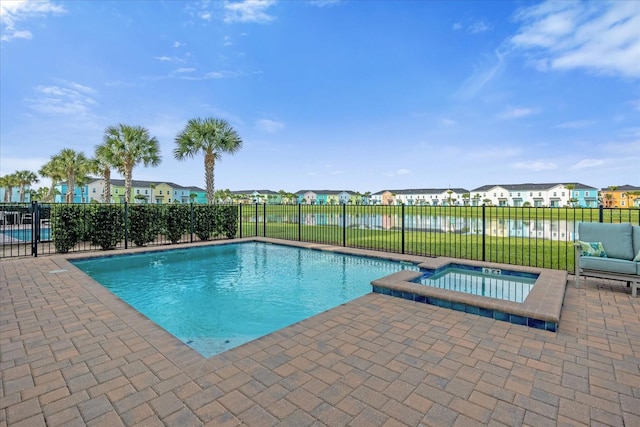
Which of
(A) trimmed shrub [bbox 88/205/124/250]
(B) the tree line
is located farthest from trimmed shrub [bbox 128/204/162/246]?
(B) the tree line

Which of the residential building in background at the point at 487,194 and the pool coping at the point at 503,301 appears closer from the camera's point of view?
the pool coping at the point at 503,301

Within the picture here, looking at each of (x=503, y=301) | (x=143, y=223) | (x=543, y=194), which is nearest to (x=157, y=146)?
(x=143, y=223)

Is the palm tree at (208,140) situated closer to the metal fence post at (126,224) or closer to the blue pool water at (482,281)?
the metal fence post at (126,224)

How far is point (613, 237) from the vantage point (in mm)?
4648

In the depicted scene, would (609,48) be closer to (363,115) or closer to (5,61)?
(363,115)

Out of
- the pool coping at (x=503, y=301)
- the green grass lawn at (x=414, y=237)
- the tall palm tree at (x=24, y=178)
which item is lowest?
the pool coping at (x=503, y=301)

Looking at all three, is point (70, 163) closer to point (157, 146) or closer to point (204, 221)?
point (157, 146)

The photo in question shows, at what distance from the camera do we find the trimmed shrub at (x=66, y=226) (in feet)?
27.3

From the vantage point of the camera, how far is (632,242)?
14.9 ft

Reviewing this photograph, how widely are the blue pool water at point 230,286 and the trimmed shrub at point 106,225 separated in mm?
1156

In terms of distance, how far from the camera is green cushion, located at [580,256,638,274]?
4.18 m

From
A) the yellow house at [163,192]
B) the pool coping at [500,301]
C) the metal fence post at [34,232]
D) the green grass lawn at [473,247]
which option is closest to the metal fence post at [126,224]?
the metal fence post at [34,232]

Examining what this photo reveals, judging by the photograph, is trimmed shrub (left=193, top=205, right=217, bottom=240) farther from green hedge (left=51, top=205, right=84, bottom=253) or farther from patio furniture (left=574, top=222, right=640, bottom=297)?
patio furniture (left=574, top=222, right=640, bottom=297)

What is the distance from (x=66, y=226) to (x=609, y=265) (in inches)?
468
